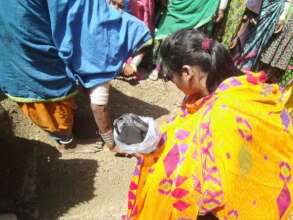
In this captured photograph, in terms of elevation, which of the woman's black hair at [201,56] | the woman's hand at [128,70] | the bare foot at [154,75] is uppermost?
the woman's black hair at [201,56]

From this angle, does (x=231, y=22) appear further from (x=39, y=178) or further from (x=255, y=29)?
(x=39, y=178)

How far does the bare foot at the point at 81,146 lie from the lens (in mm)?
2672

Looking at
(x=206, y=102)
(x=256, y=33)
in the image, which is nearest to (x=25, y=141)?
(x=206, y=102)

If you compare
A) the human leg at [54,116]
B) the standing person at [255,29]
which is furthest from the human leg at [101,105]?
the standing person at [255,29]

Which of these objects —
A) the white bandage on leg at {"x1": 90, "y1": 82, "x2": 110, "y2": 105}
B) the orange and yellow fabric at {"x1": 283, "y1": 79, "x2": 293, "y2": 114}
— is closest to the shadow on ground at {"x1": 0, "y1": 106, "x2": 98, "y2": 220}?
the white bandage on leg at {"x1": 90, "y1": 82, "x2": 110, "y2": 105}

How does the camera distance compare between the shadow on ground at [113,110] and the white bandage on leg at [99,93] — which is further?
the shadow on ground at [113,110]

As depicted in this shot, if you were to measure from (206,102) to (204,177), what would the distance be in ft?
1.25

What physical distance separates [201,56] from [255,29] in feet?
10.1

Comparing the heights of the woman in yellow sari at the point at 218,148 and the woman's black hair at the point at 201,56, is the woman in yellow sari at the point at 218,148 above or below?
below

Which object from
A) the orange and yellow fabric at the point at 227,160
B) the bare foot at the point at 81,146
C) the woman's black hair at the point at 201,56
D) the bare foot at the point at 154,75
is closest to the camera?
the orange and yellow fabric at the point at 227,160

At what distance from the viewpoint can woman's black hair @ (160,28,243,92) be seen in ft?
4.42

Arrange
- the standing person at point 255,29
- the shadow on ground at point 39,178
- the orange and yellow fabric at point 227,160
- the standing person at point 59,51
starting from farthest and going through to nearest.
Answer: the standing person at point 255,29
the shadow on ground at point 39,178
the standing person at point 59,51
the orange and yellow fabric at point 227,160

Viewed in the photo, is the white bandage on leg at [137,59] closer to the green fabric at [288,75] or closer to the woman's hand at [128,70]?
the woman's hand at [128,70]

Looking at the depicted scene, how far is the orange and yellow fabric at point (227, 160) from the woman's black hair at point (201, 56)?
78 millimetres
